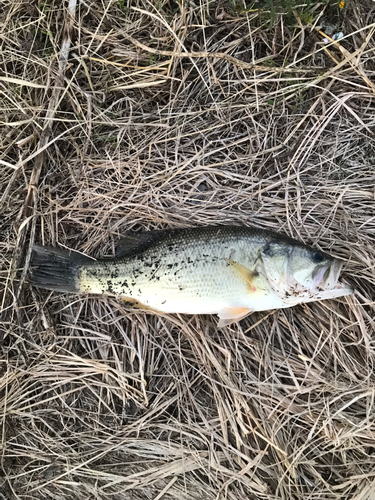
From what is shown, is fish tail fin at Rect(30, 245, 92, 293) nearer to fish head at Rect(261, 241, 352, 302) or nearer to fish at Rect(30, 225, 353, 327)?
fish at Rect(30, 225, 353, 327)

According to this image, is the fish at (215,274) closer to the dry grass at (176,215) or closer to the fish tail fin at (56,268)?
the fish tail fin at (56,268)

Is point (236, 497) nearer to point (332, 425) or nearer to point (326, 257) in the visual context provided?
point (332, 425)

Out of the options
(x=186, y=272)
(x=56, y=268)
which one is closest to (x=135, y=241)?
(x=186, y=272)

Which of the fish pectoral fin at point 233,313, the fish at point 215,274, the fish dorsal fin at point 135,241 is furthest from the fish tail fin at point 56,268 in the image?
the fish pectoral fin at point 233,313

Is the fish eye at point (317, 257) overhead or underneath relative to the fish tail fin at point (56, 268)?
overhead

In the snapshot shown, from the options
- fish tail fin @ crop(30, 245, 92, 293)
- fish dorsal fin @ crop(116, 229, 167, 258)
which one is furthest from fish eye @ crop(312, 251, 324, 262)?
fish tail fin @ crop(30, 245, 92, 293)

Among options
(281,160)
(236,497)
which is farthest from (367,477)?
(281,160)

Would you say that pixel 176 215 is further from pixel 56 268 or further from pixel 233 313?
pixel 56 268
